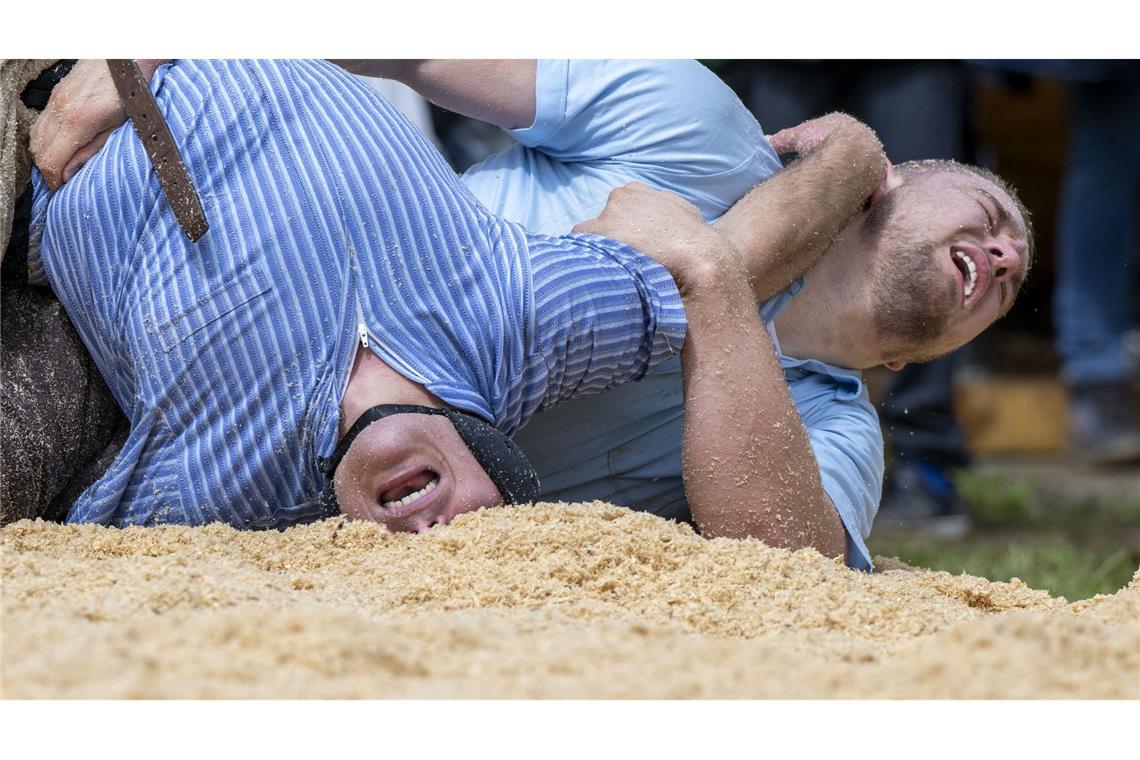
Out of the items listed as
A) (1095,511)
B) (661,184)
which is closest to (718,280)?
(661,184)

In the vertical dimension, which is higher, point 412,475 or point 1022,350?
point 412,475

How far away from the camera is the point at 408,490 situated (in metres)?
1.73

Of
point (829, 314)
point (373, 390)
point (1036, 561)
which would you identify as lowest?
point (1036, 561)

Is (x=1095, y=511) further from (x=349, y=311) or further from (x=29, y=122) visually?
(x=29, y=122)

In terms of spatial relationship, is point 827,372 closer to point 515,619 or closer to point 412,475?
point 412,475

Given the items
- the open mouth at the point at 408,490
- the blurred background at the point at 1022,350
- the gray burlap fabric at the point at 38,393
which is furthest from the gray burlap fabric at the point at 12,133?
the blurred background at the point at 1022,350

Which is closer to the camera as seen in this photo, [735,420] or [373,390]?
[373,390]

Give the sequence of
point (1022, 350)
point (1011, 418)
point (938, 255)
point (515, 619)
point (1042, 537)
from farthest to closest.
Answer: point (1022, 350), point (1011, 418), point (1042, 537), point (938, 255), point (515, 619)

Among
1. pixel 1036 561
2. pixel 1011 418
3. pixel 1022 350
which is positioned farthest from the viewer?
pixel 1022 350

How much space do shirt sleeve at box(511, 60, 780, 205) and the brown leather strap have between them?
66cm

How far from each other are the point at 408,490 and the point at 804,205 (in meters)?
0.90

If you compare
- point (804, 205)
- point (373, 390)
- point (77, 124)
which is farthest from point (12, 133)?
point (804, 205)
